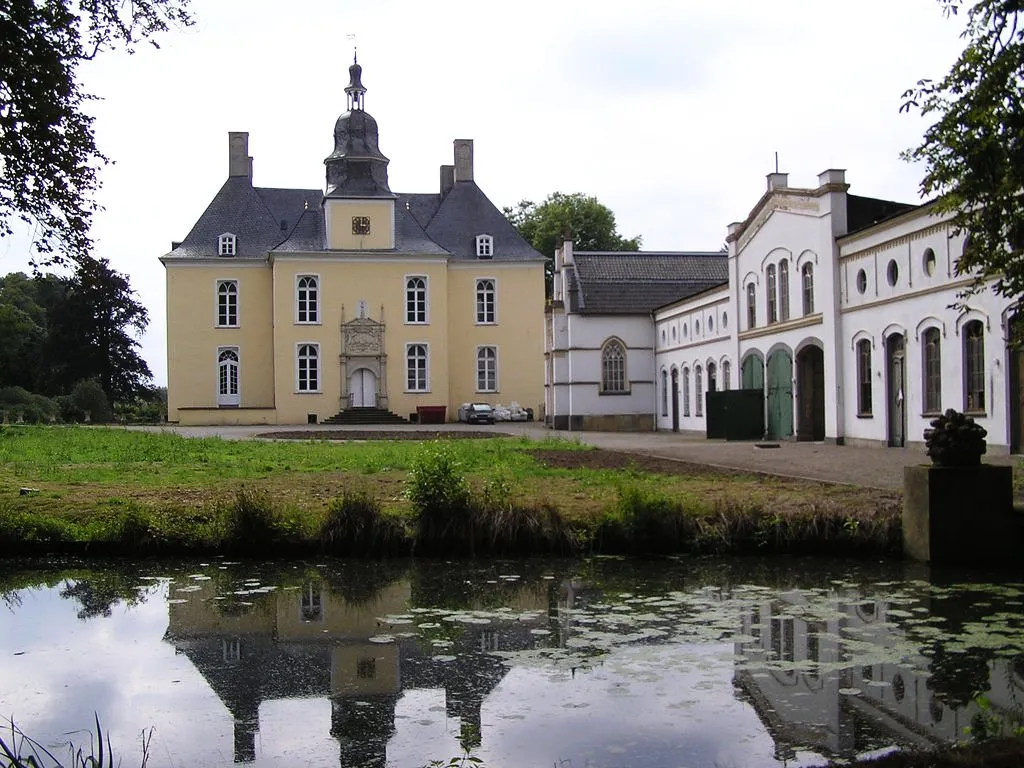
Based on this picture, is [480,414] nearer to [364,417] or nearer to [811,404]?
[364,417]

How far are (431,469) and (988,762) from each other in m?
7.92

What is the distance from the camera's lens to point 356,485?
15586 mm

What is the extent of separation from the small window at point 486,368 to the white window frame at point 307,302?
848cm

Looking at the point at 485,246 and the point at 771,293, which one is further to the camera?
the point at 485,246

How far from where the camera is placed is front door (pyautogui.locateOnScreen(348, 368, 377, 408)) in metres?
54.2

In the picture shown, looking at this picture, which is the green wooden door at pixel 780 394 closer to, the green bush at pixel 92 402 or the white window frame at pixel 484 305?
the white window frame at pixel 484 305

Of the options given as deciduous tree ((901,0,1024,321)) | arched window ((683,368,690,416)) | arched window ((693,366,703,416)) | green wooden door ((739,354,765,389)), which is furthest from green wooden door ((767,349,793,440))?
deciduous tree ((901,0,1024,321))

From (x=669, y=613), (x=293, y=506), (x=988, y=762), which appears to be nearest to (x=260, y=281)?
(x=293, y=506)

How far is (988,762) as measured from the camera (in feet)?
14.0

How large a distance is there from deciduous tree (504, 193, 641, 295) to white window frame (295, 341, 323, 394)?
748 inches

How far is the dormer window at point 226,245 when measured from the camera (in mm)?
54781

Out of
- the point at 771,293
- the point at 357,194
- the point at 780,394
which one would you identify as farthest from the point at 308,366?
the point at 780,394

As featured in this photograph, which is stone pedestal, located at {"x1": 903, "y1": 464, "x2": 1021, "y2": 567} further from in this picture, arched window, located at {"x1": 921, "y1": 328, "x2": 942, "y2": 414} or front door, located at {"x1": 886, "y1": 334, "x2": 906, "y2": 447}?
front door, located at {"x1": 886, "y1": 334, "x2": 906, "y2": 447}

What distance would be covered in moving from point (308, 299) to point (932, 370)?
3581 centimetres
